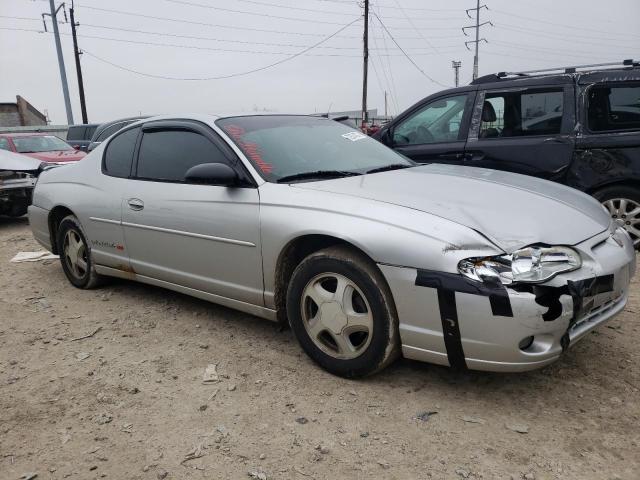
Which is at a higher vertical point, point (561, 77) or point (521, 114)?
point (561, 77)

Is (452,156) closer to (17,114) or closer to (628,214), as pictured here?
(628,214)

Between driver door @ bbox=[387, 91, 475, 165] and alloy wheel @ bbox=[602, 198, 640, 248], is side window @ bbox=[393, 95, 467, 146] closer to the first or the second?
driver door @ bbox=[387, 91, 475, 165]

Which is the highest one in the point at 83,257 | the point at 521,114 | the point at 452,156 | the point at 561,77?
the point at 561,77

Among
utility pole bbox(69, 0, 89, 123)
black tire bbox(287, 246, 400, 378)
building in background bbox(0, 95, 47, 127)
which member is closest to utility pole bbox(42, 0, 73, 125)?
utility pole bbox(69, 0, 89, 123)

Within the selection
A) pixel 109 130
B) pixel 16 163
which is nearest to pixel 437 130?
pixel 16 163

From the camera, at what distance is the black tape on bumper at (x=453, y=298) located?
90.7 inches

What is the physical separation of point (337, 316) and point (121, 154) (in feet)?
7.97

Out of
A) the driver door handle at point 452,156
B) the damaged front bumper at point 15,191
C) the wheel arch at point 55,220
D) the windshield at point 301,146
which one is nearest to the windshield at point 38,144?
the damaged front bumper at point 15,191

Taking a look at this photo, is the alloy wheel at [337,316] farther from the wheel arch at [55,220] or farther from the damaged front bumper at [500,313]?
the wheel arch at [55,220]

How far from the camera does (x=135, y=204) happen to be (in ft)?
12.6

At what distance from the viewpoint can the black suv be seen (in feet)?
15.7

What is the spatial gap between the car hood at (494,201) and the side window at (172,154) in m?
0.83

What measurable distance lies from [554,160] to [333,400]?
3.50 metres

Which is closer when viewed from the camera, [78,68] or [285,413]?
[285,413]
